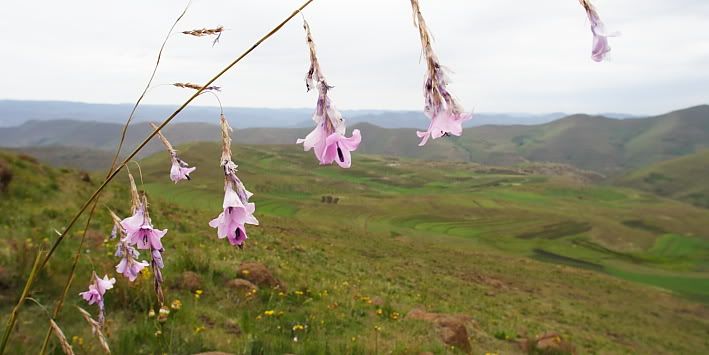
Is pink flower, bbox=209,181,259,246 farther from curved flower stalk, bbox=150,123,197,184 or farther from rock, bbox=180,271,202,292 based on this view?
rock, bbox=180,271,202,292

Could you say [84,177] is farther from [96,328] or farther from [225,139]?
[225,139]

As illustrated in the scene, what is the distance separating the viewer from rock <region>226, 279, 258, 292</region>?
878 centimetres

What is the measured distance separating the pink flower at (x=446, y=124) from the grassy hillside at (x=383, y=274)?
0.95 meters

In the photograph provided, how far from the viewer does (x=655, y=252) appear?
270 ft

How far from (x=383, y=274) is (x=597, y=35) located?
25.0m

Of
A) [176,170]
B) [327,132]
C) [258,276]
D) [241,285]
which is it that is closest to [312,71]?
[327,132]

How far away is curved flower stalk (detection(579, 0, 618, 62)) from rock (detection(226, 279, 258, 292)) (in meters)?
8.37

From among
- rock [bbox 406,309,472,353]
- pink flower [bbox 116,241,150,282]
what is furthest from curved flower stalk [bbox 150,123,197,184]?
rock [bbox 406,309,472,353]

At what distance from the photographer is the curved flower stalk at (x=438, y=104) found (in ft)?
4.02

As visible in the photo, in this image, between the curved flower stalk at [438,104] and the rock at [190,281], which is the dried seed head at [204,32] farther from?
the rock at [190,281]

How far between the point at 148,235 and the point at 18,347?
3.74 meters

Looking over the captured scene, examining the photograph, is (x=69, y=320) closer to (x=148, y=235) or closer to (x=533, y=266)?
(x=148, y=235)

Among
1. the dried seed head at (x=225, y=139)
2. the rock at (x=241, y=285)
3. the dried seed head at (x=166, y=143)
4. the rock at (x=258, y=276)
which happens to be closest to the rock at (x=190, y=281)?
the rock at (x=241, y=285)

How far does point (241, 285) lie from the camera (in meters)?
8.88
